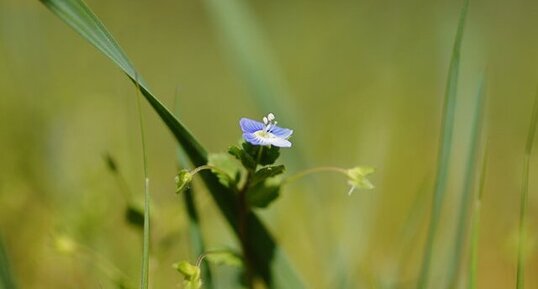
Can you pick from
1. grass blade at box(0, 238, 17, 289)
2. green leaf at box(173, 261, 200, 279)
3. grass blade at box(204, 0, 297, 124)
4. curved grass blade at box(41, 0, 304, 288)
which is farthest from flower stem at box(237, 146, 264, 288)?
grass blade at box(204, 0, 297, 124)

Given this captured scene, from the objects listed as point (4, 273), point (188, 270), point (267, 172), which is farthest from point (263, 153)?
point (4, 273)

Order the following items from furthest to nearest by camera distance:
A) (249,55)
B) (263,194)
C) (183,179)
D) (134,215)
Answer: (249,55), (134,215), (263,194), (183,179)

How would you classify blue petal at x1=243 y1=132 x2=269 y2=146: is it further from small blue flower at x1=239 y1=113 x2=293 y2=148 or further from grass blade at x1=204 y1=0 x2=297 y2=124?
grass blade at x1=204 y1=0 x2=297 y2=124

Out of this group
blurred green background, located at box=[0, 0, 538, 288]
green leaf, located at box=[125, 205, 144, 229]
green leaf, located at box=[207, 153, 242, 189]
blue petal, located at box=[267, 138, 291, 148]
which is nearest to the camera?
blue petal, located at box=[267, 138, 291, 148]

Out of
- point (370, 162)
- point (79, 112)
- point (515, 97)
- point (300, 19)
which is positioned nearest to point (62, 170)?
point (79, 112)

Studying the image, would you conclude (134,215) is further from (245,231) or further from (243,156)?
(243,156)

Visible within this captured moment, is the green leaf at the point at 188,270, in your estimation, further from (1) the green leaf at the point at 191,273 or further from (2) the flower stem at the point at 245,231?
(2) the flower stem at the point at 245,231
